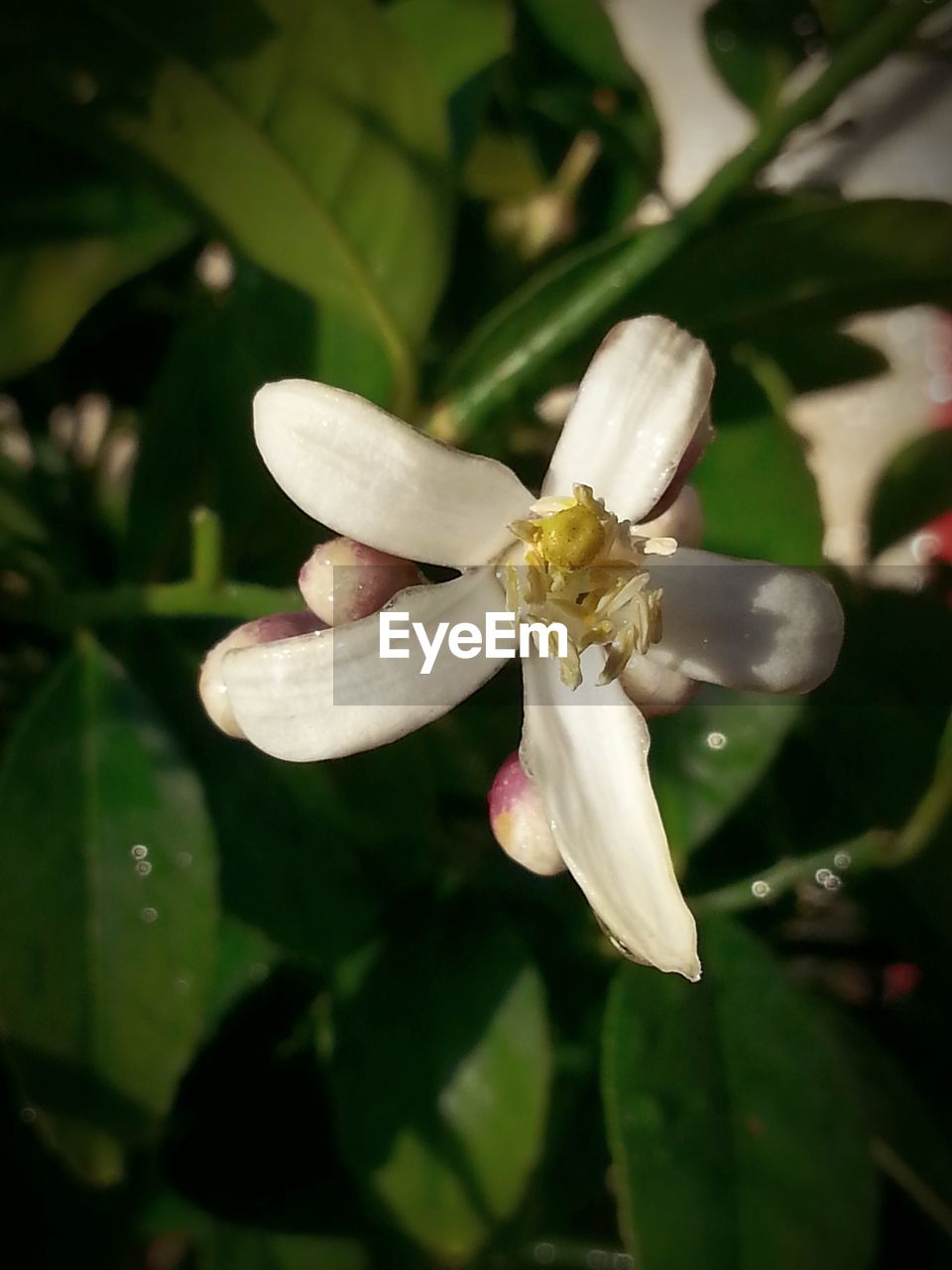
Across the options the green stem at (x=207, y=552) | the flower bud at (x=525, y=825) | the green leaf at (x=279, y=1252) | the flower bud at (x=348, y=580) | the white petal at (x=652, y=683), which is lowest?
the green leaf at (x=279, y=1252)

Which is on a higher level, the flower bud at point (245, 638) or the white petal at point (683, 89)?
the white petal at point (683, 89)

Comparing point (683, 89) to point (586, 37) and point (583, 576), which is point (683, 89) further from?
point (583, 576)

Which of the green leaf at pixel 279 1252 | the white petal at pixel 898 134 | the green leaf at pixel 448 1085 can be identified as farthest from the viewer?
the white petal at pixel 898 134


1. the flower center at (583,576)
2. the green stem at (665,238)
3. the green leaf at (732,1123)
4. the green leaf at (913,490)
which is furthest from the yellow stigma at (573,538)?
the green leaf at (913,490)

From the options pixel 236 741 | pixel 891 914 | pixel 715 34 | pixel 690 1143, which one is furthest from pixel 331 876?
pixel 715 34

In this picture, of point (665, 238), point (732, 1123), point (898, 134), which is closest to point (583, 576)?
point (665, 238)

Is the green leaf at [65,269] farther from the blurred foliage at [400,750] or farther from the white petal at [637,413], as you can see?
the white petal at [637,413]
